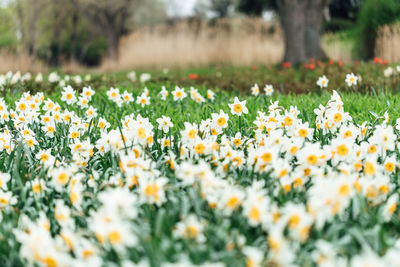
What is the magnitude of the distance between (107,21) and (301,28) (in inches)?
464

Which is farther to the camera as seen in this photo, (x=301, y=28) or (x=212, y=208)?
(x=301, y=28)

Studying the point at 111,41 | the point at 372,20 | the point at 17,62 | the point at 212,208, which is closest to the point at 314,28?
the point at 372,20

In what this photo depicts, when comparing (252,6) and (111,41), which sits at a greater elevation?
(252,6)

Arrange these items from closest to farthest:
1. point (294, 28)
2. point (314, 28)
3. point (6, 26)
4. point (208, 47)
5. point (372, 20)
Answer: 1. point (294, 28)
2. point (314, 28)
3. point (208, 47)
4. point (372, 20)
5. point (6, 26)

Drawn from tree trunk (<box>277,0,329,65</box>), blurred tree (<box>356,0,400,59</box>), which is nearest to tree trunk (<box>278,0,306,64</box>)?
tree trunk (<box>277,0,329,65</box>)

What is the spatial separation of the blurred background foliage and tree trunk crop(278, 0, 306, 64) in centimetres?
33

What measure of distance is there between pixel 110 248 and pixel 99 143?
103 centimetres

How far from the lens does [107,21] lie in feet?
64.8

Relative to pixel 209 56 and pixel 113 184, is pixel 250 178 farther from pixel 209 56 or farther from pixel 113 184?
pixel 209 56

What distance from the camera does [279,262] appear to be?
1.37 meters

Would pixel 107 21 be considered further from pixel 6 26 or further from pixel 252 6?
pixel 6 26

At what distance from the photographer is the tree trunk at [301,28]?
394 inches

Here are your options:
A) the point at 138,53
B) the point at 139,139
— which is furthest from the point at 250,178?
the point at 138,53

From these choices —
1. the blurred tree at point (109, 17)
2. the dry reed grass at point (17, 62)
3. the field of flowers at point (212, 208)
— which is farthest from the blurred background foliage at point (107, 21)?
the field of flowers at point (212, 208)
